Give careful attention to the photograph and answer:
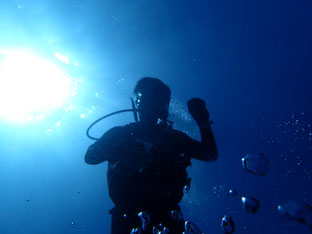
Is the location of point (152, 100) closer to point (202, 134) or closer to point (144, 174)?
point (202, 134)

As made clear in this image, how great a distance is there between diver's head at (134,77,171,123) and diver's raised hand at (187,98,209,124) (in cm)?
70

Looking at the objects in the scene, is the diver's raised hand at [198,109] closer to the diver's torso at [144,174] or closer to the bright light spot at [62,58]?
the diver's torso at [144,174]

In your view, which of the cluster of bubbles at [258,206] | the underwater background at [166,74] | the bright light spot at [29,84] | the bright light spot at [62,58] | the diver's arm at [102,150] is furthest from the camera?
the bright light spot at [29,84]

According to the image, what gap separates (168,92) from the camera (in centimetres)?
369

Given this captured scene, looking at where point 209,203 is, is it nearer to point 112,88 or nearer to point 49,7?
point 112,88

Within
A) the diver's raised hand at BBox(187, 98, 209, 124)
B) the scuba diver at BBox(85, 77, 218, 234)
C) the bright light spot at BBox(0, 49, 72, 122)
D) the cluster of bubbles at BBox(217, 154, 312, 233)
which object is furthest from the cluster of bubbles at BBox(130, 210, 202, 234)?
the bright light spot at BBox(0, 49, 72, 122)

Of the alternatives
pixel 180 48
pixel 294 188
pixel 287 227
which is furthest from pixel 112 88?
pixel 287 227

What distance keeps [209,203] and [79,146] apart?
102 ft

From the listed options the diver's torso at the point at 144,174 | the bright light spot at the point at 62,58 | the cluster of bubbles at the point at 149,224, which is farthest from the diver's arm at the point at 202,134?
the bright light spot at the point at 62,58

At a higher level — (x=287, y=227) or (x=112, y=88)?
(x=112, y=88)

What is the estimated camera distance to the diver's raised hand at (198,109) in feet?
9.09

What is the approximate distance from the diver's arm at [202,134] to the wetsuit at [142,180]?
0.93ft

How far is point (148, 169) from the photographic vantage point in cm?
267

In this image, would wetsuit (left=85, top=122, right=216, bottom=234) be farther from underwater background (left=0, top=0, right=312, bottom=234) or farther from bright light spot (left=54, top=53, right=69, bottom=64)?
bright light spot (left=54, top=53, right=69, bottom=64)
